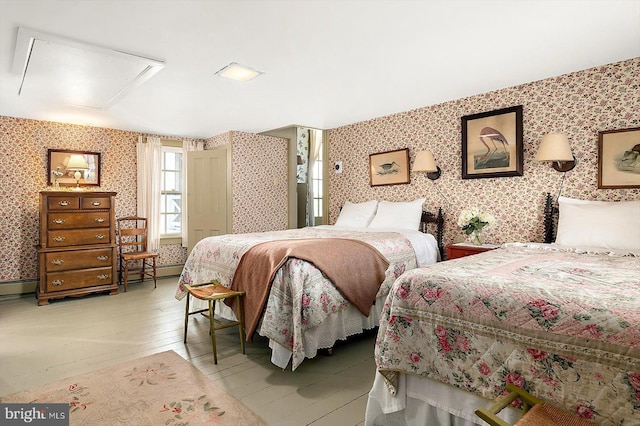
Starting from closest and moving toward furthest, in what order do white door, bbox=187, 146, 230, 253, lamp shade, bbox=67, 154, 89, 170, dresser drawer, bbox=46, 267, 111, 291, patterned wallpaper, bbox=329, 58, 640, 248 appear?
1. patterned wallpaper, bbox=329, 58, 640, 248
2. dresser drawer, bbox=46, 267, 111, 291
3. lamp shade, bbox=67, 154, 89, 170
4. white door, bbox=187, 146, 230, 253

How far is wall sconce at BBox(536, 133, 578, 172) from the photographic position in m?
3.13

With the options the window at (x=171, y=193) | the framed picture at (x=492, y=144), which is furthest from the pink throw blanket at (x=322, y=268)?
the window at (x=171, y=193)

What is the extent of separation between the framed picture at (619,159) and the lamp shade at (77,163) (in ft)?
19.1

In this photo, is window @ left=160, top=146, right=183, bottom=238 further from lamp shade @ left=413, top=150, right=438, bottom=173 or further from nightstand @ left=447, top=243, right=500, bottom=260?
nightstand @ left=447, top=243, right=500, bottom=260

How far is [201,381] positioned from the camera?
2.31m

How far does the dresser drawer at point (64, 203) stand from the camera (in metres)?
4.40

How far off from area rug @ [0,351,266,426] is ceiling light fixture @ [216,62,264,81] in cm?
235

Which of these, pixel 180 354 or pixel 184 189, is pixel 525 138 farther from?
pixel 184 189

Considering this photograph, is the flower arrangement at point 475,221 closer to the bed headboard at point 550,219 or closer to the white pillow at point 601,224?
the bed headboard at point 550,219

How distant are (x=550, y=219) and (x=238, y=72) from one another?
3.08 m

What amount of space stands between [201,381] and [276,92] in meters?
2.76

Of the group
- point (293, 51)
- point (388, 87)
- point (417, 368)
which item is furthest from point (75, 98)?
point (417, 368)

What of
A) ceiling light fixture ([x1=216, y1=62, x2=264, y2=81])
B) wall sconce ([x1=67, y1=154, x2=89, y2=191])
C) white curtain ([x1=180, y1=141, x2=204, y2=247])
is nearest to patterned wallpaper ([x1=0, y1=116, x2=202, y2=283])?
wall sconce ([x1=67, y1=154, x2=89, y2=191])

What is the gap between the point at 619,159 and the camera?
118 inches
